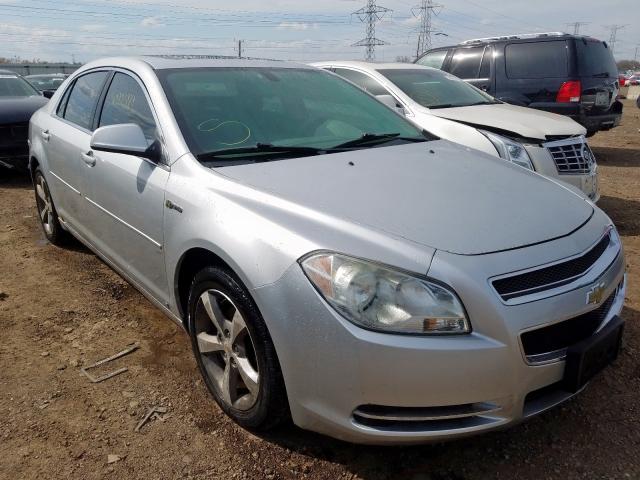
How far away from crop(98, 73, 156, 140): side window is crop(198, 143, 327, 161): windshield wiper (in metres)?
0.44

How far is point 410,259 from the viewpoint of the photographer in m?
1.82

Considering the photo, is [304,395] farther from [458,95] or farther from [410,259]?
[458,95]

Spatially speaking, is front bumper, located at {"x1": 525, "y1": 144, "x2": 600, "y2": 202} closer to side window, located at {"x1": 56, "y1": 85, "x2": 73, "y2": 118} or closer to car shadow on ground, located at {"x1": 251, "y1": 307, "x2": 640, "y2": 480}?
car shadow on ground, located at {"x1": 251, "y1": 307, "x2": 640, "y2": 480}

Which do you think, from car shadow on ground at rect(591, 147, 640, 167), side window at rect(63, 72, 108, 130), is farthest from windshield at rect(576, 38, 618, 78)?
side window at rect(63, 72, 108, 130)

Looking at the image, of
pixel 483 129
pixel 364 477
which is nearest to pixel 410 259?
pixel 364 477

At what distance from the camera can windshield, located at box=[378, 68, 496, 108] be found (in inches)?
235

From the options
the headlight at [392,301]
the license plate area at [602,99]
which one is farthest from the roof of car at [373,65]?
the headlight at [392,301]

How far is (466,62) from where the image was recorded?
8.86 meters

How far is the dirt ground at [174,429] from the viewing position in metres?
2.16

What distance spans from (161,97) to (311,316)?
5.15 feet

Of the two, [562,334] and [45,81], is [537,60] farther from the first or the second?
[45,81]

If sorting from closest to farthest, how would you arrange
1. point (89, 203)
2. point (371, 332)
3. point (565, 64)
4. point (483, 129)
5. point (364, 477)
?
1. point (371, 332)
2. point (364, 477)
3. point (89, 203)
4. point (483, 129)
5. point (565, 64)

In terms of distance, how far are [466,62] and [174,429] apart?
804cm

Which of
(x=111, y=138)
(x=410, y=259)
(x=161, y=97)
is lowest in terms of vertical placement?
(x=410, y=259)
